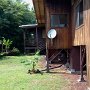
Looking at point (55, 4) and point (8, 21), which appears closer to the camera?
point (55, 4)

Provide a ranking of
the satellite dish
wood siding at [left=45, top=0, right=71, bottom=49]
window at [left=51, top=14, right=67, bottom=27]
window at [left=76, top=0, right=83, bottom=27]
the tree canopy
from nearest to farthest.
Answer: window at [left=76, top=0, right=83, bottom=27] → the satellite dish → wood siding at [left=45, top=0, right=71, bottom=49] → window at [left=51, top=14, right=67, bottom=27] → the tree canopy

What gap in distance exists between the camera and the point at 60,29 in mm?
16344

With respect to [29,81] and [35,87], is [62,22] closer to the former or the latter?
[29,81]

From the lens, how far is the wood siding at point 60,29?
1633 cm

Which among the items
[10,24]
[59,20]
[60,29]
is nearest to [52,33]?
[60,29]

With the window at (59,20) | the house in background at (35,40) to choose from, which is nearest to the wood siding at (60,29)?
the window at (59,20)

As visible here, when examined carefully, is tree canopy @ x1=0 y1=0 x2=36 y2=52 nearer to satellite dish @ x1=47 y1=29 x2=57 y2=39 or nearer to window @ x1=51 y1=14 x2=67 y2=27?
window @ x1=51 y1=14 x2=67 y2=27

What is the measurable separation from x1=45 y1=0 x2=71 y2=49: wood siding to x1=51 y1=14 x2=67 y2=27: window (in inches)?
8.2

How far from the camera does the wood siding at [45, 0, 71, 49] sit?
16.3 meters

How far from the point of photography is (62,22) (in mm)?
16484

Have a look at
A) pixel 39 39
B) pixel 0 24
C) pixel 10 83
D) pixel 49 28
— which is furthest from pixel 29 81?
pixel 0 24

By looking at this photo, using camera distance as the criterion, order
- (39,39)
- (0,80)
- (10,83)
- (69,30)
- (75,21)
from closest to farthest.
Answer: (10,83), (0,80), (75,21), (69,30), (39,39)

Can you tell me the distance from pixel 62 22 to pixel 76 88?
21.0 feet

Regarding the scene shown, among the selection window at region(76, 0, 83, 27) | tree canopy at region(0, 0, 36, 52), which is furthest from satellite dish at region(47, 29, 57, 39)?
tree canopy at region(0, 0, 36, 52)
